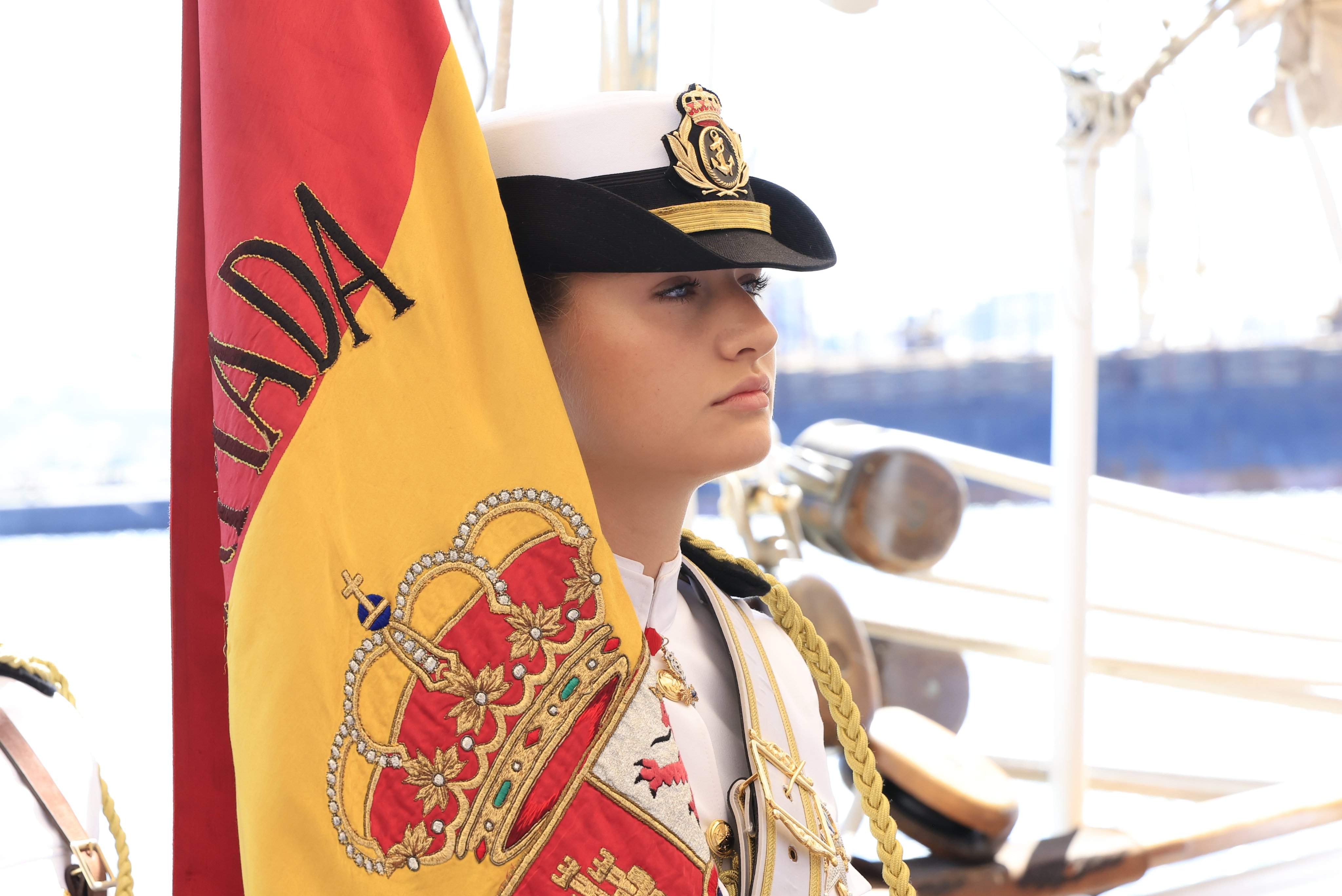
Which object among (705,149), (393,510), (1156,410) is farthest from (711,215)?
(1156,410)

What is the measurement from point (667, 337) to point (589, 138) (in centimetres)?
14

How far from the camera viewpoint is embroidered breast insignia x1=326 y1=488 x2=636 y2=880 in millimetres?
567

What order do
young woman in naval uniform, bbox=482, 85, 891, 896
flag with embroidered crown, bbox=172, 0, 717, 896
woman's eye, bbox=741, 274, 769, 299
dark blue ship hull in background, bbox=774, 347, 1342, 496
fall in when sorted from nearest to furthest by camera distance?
flag with embroidered crown, bbox=172, 0, 717, 896
young woman in naval uniform, bbox=482, 85, 891, 896
woman's eye, bbox=741, 274, 769, 299
dark blue ship hull in background, bbox=774, 347, 1342, 496

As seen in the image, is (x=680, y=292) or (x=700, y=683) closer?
(x=680, y=292)

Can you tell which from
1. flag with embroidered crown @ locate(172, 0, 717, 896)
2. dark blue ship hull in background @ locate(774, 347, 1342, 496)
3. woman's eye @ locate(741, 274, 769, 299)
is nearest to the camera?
flag with embroidered crown @ locate(172, 0, 717, 896)

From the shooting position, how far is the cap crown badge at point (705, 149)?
0.68 m

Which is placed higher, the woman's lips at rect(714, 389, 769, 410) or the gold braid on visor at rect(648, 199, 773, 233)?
the gold braid on visor at rect(648, 199, 773, 233)

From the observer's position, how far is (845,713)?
88cm

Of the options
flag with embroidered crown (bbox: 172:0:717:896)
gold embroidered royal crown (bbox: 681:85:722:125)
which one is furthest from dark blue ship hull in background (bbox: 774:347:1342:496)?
flag with embroidered crown (bbox: 172:0:717:896)

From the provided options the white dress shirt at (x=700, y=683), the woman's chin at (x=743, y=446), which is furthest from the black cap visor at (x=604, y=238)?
the white dress shirt at (x=700, y=683)

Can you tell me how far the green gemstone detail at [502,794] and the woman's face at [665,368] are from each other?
0.23 m

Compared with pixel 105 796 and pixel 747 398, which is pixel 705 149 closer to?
pixel 747 398

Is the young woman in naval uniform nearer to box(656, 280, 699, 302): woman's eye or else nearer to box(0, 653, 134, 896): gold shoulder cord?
box(656, 280, 699, 302): woman's eye

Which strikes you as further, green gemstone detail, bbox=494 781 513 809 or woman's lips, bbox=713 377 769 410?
woman's lips, bbox=713 377 769 410
